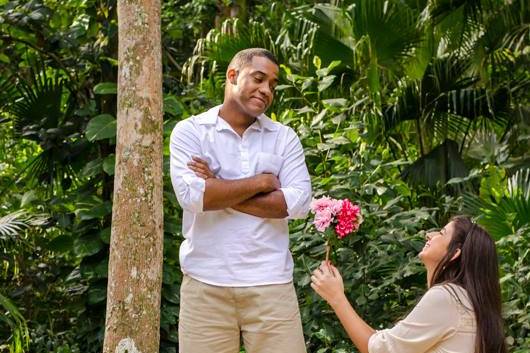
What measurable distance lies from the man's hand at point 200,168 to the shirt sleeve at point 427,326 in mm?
975

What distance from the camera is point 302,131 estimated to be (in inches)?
246

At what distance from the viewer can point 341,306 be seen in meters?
3.81

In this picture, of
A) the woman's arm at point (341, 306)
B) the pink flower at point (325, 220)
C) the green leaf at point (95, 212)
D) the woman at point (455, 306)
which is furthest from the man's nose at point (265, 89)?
the green leaf at point (95, 212)

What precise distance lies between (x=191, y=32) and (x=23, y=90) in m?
3.05

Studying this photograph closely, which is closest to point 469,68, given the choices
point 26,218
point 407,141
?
point 407,141

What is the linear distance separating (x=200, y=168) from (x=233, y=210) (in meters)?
0.22

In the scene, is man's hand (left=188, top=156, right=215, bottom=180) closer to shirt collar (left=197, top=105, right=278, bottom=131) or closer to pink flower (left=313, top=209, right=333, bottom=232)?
shirt collar (left=197, top=105, right=278, bottom=131)

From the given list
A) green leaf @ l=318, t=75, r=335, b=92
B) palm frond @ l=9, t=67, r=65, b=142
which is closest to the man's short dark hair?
green leaf @ l=318, t=75, r=335, b=92

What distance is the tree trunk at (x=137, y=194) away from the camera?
13.2 ft

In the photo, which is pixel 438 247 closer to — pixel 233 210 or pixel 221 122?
pixel 233 210

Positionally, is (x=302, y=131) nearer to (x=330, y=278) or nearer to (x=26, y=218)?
(x=26, y=218)

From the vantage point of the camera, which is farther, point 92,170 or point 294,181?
point 92,170

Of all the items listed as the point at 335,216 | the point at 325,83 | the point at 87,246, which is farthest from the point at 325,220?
the point at 87,246

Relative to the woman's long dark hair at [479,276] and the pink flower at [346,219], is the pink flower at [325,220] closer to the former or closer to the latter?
the pink flower at [346,219]
